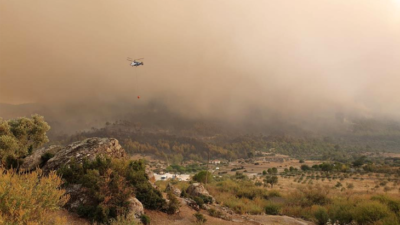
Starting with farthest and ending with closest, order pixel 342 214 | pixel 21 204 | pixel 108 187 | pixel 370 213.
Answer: pixel 342 214
pixel 370 213
pixel 108 187
pixel 21 204

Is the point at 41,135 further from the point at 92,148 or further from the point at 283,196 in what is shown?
the point at 283,196

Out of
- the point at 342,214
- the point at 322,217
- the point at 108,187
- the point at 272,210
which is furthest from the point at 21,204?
the point at 272,210

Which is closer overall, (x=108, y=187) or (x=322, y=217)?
(x=108, y=187)

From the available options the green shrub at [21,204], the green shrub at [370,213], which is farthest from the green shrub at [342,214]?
the green shrub at [21,204]

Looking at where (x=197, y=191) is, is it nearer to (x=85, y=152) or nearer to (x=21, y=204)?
(x=85, y=152)

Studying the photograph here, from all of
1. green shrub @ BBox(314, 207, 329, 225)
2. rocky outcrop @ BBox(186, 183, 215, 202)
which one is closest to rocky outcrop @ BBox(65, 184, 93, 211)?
rocky outcrop @ BBox(186, 183, 215, 202)

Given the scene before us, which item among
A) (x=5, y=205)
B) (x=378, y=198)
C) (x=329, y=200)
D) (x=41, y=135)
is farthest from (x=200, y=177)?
(x=5, y=205)

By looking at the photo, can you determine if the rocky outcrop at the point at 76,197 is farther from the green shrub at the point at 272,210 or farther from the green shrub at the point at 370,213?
the green shrub at the point at 370,213

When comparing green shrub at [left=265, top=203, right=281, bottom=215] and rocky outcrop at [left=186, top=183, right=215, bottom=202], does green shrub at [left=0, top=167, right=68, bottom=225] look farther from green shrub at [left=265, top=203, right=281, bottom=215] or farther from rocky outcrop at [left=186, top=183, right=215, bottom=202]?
green shrub at [left=265, top=203, right=281, bottom=215]
